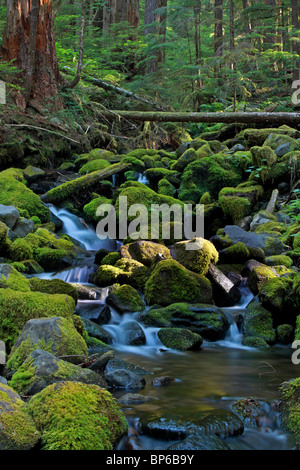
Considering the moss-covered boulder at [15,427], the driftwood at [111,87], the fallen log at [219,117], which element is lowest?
the moss-covered boulder at [15,427]

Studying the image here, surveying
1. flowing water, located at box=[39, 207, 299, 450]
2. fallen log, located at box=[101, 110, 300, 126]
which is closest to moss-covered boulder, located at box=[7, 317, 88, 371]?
flowing water, located at box=[39, 207, 299, 450]

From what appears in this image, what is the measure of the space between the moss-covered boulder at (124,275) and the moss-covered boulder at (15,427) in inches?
182

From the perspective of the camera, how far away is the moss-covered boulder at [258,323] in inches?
248

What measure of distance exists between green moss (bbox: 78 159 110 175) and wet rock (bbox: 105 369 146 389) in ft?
29.4

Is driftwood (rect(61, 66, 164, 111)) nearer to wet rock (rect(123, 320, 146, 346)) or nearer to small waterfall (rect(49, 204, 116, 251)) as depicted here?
small waterfall (rect(49, 204, 116, 251))

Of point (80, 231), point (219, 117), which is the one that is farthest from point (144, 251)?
point (219, 117)

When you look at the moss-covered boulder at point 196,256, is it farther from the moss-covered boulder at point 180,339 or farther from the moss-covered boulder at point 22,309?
the moss-covered boulder at point 22,309

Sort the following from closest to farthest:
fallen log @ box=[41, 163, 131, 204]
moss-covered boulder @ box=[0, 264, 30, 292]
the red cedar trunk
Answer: moss-covered boulder @ box=[0, 264, 30, 292] → fallen log @ box=[41, 163, 131, 204] → the red cedar trunk

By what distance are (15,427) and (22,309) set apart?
2218 millimetres

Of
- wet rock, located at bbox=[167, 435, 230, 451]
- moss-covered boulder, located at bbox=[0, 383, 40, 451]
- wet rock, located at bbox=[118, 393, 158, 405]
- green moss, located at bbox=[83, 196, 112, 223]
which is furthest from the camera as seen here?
green moss, located at bbox=[83, 196, 112, 223]

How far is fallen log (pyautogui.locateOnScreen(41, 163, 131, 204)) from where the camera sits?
37.2ft

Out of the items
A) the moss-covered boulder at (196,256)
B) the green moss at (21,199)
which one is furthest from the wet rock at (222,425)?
the green moss at (21,199)

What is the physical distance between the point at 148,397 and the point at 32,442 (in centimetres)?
153

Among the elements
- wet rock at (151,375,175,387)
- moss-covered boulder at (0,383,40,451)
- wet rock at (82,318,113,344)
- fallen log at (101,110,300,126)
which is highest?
fallen log at (101,110,300,126)
